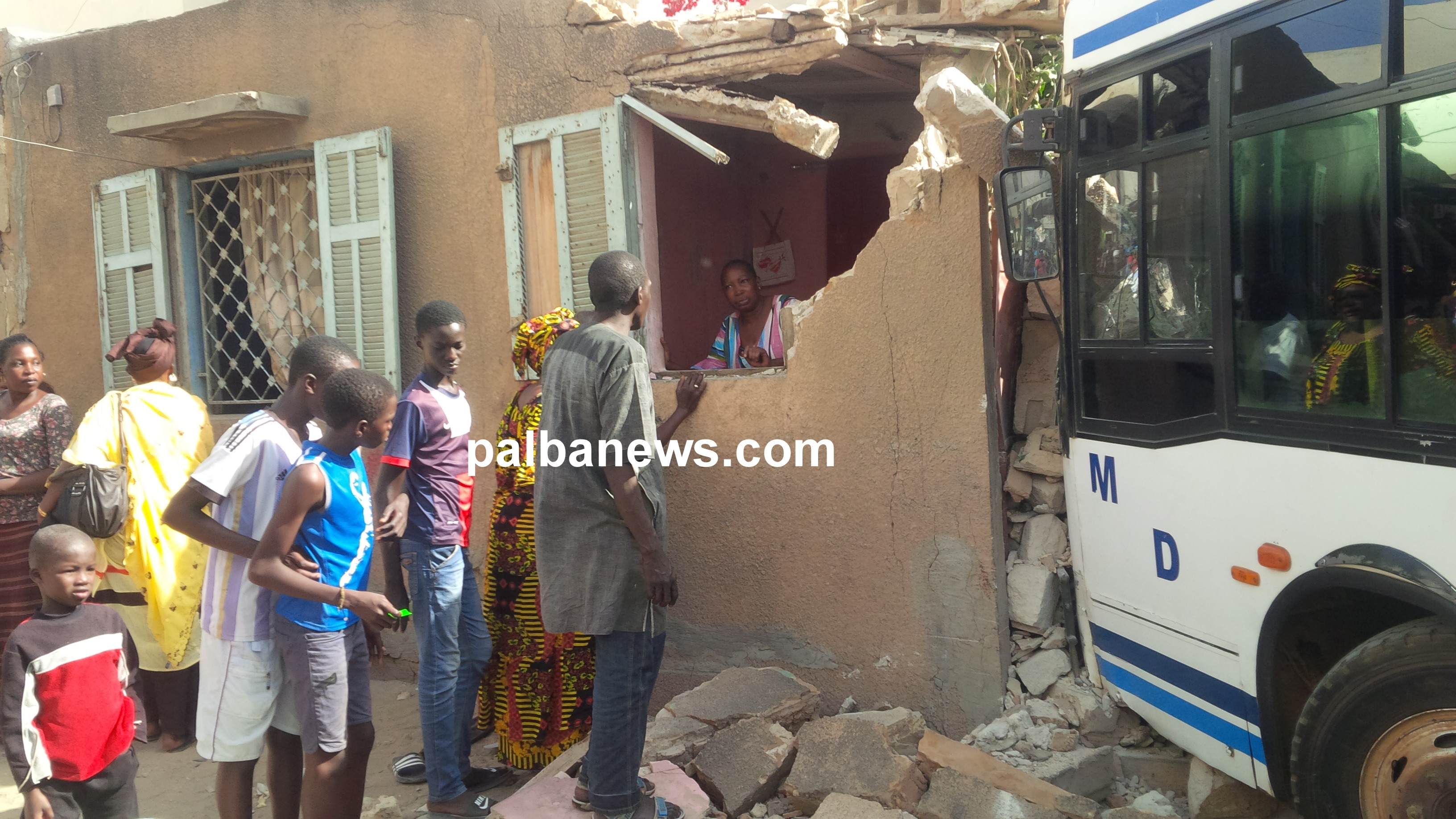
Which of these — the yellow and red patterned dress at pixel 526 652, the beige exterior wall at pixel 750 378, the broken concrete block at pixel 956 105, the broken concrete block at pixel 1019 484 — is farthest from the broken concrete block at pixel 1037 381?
the yellow and red patterned dress at pixel 526 652

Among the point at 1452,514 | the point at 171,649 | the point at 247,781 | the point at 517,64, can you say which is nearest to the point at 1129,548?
the point at 1452,514

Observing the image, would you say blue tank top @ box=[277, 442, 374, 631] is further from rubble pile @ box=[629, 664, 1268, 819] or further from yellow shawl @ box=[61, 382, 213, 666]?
yellow shawl @ box=[61, 382, 213, 666]

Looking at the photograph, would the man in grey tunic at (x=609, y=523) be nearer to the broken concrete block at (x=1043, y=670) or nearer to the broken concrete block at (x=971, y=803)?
the broken concrete block at (x=971, y=803)

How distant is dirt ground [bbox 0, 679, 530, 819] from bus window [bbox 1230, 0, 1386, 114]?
311 cm

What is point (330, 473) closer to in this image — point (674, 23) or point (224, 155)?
point (674, 23)

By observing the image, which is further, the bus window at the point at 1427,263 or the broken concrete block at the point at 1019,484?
the broken concrete block at the point at 1019,484

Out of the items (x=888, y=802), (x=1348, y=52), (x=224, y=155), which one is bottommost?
(x=888, y=802)

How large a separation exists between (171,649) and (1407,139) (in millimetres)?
4343

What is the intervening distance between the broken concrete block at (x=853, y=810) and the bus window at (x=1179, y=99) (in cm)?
191

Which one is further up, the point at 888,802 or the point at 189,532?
the point at 189,532

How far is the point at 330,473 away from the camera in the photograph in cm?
245

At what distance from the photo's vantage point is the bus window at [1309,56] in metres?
1.99

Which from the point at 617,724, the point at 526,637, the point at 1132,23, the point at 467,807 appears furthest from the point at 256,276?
the point at 1132,23

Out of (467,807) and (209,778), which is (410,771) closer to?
(467,807)
